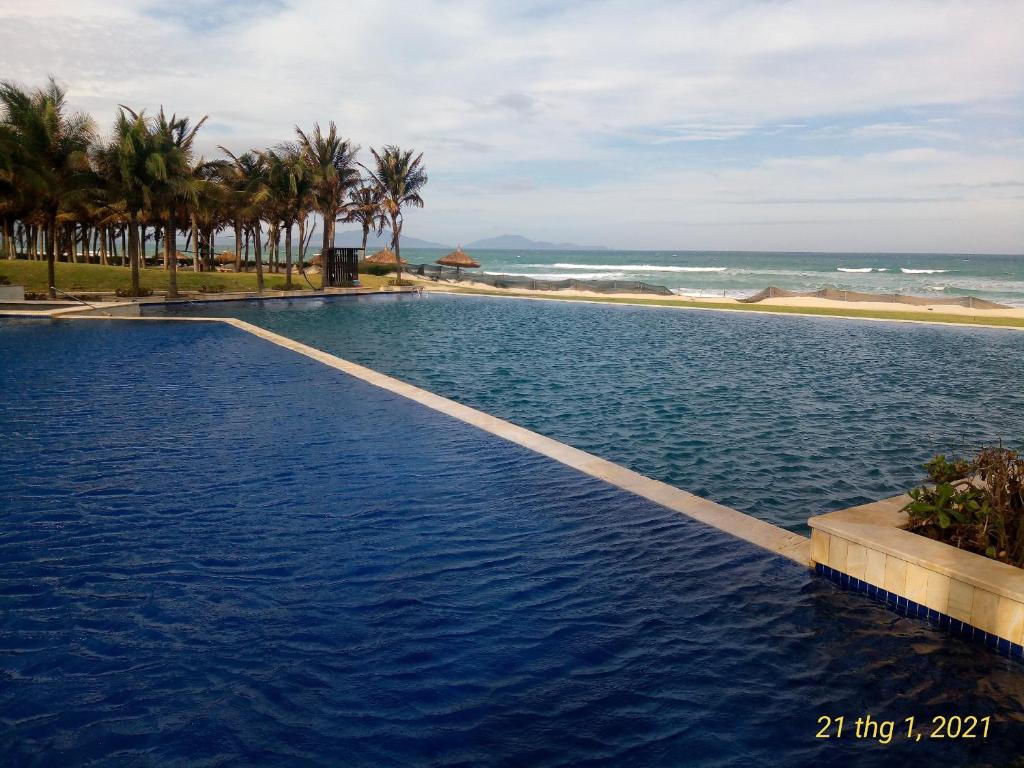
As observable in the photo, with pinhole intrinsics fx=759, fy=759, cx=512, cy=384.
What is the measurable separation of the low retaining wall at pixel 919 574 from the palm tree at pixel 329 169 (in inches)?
1661

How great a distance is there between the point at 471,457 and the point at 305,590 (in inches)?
152

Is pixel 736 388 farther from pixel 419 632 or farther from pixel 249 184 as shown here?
pixel 249 184

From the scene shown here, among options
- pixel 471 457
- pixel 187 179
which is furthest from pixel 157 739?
pixel 187 179

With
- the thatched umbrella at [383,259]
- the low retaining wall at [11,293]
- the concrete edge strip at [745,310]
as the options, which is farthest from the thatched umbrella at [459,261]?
the low retaining wall at [11,293]

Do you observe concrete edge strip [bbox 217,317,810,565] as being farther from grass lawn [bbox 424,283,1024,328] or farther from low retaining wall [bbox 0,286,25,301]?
grass lawn [bbox 424,283,1024,328]

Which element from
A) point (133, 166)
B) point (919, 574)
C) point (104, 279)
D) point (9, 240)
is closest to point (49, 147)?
point (133, 166)

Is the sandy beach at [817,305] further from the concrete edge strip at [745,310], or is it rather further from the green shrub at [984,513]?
the green shrub at [984,513]

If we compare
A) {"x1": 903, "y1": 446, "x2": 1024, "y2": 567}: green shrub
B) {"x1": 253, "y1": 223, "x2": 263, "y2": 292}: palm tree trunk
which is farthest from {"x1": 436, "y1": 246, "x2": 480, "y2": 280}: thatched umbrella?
{"x1": 903, "y1": 446, "x2": 1024, "y2": 567}: green shrub

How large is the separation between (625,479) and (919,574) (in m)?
3.51

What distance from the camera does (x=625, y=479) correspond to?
325 inches

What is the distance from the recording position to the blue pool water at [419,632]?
384 centimetres

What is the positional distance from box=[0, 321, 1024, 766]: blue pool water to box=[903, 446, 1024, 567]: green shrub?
72 centimetres

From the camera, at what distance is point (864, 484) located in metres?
8.44

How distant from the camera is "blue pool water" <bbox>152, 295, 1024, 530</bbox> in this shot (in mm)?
9039
